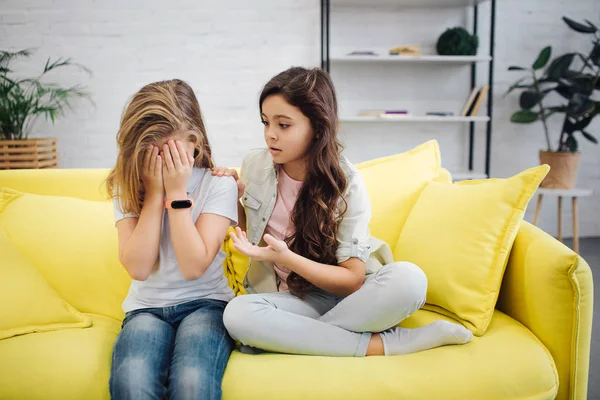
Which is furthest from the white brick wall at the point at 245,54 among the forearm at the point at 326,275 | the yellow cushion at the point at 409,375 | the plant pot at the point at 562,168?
the yellow cushion at the point at 409,375

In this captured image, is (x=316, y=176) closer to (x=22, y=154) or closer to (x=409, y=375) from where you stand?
(x=409, y=375)

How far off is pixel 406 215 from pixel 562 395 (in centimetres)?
68

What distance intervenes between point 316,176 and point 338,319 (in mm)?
391

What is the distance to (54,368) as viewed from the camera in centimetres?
123

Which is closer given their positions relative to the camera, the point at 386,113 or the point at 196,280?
the point at 196,280

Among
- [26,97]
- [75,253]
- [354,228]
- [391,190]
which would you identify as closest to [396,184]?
[391,190]

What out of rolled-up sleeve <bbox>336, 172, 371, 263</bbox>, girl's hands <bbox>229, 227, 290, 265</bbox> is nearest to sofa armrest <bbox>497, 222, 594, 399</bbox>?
rolled-up sleeve <bbox>336, 172, 371, 263</bbox>

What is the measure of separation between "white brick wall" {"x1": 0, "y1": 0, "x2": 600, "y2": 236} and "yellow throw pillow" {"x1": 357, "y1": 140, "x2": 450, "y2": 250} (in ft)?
6.22

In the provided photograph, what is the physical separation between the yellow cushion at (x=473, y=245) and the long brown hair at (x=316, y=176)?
A: 30cm

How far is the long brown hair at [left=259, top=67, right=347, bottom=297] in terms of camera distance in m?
1.42

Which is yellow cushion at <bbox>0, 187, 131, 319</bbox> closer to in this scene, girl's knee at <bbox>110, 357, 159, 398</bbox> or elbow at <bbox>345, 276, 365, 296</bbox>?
girl's knee at <bbox>110, 357, 159, 398</bbox>

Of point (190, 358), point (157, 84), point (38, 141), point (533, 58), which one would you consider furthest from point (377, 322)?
point (533, 58)

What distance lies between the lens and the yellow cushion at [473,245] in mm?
1412

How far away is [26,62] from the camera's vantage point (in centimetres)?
349
